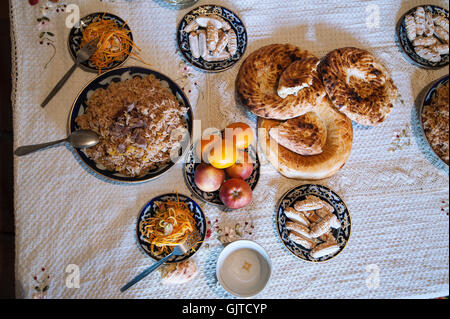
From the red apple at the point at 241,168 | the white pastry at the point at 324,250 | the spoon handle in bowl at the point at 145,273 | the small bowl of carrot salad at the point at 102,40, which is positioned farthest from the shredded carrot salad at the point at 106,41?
the white pastry at the point at 324,250

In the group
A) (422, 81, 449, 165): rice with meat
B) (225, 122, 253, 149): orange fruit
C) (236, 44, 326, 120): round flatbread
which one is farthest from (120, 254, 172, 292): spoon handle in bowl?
(422, 81, 449, 165): rice with meat

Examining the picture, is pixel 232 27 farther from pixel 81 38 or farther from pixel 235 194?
pixel 235 194

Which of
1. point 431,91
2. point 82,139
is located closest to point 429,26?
point 431,91

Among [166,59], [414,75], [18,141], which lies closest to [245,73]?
[166,59]

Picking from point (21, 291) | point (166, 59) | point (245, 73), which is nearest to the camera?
point (21, 291)
